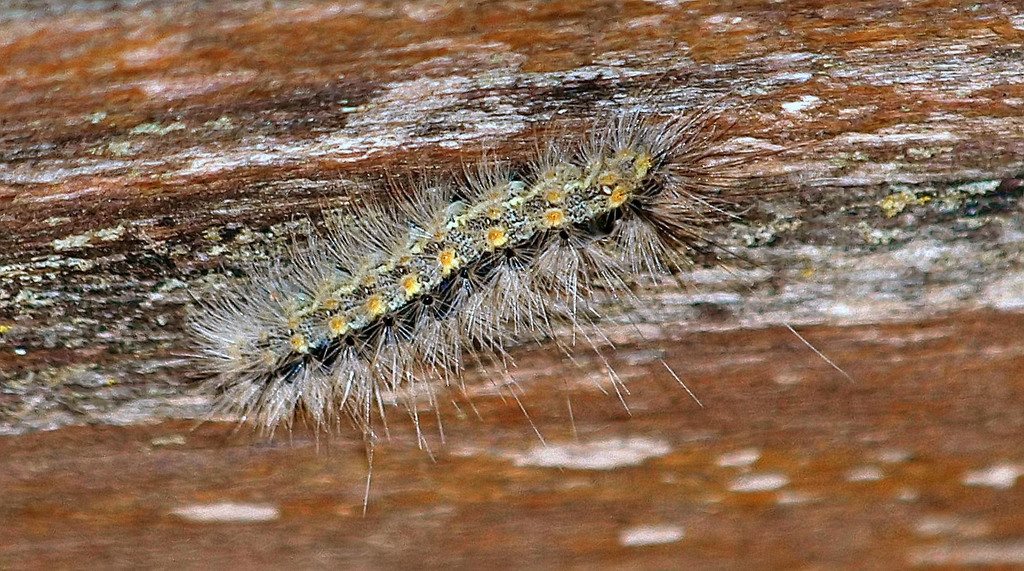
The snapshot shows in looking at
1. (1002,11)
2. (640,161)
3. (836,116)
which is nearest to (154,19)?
(640,161)

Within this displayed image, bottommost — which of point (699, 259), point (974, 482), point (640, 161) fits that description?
point (974, 482)

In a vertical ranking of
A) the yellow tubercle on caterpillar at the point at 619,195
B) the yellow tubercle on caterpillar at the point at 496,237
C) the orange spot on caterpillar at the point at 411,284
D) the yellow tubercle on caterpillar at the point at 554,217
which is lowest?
the orange spot on caterpillar at the point at 411,284

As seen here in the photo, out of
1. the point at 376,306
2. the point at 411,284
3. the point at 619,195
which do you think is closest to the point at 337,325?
the point at 376,306

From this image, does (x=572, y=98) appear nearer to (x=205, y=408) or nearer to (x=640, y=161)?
(x=640, y=161)

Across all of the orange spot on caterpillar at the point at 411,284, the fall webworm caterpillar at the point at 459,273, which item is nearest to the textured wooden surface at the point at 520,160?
the fall webworm caterpillar at the point at 459,273

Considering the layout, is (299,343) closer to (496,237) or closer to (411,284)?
(411,284)

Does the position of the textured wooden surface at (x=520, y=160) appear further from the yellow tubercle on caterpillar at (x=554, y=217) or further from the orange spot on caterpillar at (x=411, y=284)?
the orange spot on caterpillar at (x=411, y=284)

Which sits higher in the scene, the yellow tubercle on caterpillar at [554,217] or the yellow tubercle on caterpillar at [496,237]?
the yellow tubercle on caterpillar at [554,217]
